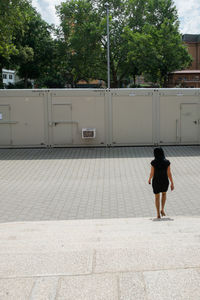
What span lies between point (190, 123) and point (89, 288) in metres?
13.2

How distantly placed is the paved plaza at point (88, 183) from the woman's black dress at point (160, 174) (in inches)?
35.8

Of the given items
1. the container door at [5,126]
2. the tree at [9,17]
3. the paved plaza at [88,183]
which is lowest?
the paved plaza at [88,183]

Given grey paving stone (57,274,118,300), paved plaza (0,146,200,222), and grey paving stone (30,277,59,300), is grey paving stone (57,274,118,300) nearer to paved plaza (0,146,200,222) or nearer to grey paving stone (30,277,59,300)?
grey paving stone (30,277,59,300)

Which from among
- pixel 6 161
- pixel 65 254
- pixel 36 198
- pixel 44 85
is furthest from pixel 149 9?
pixel 65 254

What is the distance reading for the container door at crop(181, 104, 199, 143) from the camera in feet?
50.4

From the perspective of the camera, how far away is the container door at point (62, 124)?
15.0 m

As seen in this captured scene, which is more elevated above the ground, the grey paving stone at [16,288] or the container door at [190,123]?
the container door at [190,123]

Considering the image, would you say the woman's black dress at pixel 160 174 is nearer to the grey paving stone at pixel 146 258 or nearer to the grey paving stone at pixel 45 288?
the grey paving stone at pixel 146 258

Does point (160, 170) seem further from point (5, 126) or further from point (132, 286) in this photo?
point (5, 126)

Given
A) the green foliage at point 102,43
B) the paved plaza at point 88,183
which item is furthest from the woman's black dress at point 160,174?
the green foliage at point 102,43

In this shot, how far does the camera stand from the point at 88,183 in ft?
32.8

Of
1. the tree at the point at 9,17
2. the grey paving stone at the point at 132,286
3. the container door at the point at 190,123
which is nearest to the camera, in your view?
the grey paving stone at the point at 132,286

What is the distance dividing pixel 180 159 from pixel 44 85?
5302cm

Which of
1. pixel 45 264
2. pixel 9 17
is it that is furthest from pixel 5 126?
pixel 45 264
